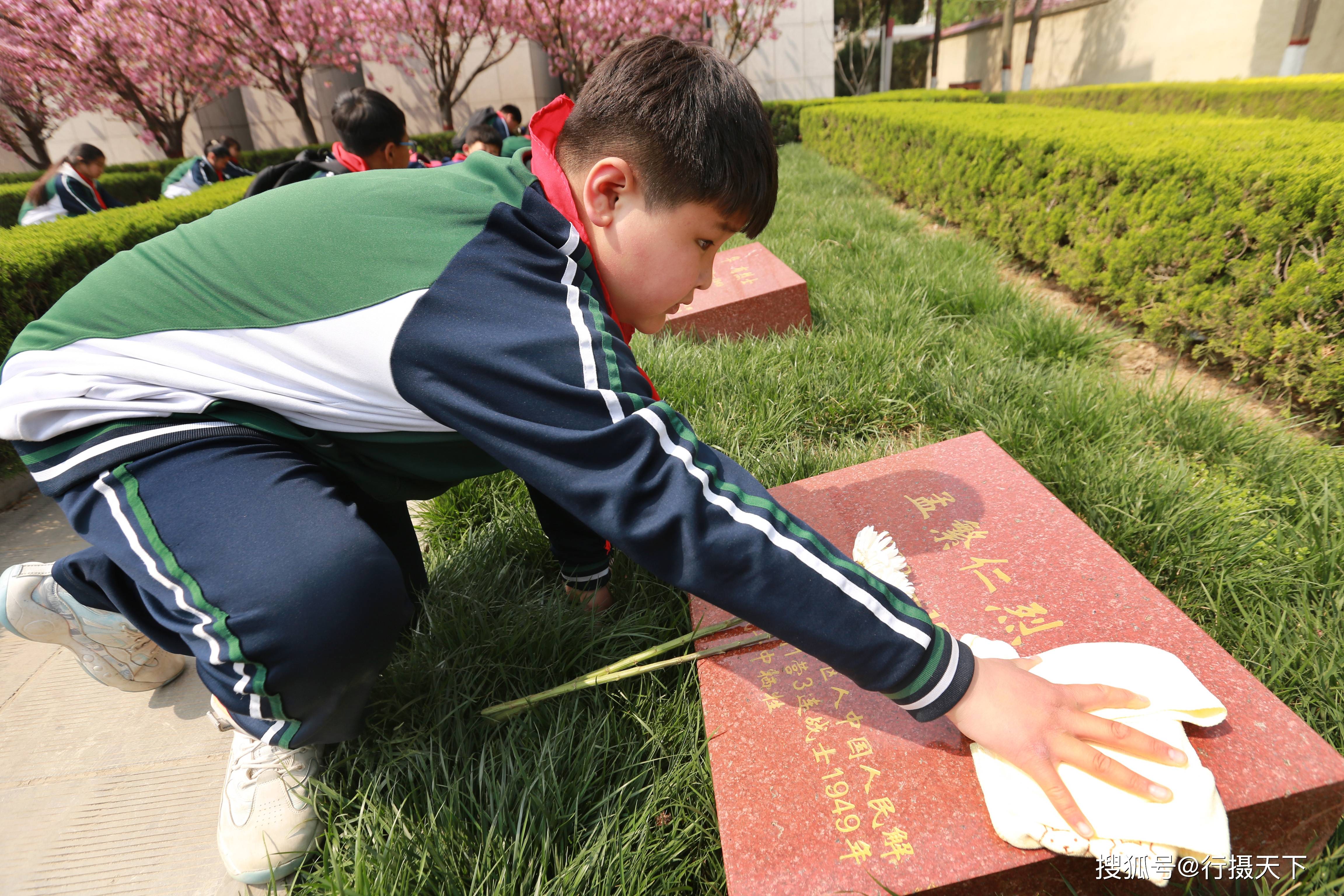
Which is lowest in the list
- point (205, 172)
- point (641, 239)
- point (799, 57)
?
point (641, 239)

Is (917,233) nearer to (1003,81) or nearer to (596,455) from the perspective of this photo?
(596,455)

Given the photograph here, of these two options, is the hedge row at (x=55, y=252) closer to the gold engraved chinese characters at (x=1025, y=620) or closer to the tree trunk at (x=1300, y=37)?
the gold engraved chinese characters at (x=1025, y=620)

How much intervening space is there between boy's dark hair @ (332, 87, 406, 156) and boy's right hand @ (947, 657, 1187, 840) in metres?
4.08

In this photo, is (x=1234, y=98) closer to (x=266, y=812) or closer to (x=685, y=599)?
(x=685, y=599)

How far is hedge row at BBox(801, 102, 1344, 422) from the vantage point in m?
2.31

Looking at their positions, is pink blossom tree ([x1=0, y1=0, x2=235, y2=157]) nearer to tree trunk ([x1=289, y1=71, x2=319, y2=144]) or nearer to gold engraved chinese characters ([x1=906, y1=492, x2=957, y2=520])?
tree trunk ([x1=289, y1=71, x2=319, y2=144])

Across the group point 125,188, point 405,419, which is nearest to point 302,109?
point 125,188

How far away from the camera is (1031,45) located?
22.6 meters

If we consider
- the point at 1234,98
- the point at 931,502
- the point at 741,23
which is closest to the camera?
the point at 931,502

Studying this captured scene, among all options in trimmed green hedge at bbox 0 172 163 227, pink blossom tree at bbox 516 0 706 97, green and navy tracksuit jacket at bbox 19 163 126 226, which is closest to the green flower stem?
green and navy tracksuit jacket at bbox 19 163 126 226

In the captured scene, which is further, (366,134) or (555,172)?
(366,134)

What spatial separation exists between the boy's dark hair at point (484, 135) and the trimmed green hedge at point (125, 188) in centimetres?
670

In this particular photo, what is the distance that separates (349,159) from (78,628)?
3015 millimetres

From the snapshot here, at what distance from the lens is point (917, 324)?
304 cm
